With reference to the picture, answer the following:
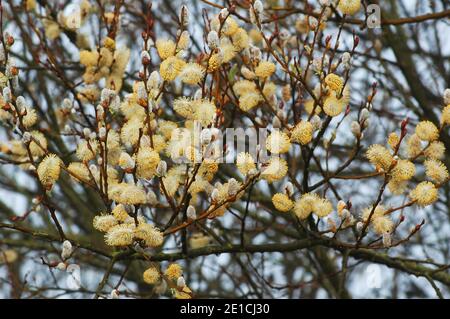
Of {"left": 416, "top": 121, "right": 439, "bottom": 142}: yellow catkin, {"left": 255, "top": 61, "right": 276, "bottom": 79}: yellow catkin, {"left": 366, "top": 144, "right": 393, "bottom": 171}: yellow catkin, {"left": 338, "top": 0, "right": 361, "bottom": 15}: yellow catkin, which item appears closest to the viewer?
{"left": 366, "top": 144, "right": 393, "bottom": 171}: yellow catkin

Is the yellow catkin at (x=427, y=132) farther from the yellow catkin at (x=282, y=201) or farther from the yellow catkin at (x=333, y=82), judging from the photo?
the yellow catkin at (x=282, y=201)

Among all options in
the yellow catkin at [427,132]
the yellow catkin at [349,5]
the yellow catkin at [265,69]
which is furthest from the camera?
the yellow catkin at [265,69]

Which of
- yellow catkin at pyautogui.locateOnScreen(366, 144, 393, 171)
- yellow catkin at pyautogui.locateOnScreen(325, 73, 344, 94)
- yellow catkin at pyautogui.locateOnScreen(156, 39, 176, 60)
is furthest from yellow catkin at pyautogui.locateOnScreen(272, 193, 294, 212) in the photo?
yellow catkin at pyautogui.locateOnScreen(156, 39, 176, 60)

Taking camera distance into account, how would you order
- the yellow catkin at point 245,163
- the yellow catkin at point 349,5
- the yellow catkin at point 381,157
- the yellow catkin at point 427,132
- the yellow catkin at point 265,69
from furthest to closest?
the yellow catkin at point 265,69, the yellow catkin at point 349,5, the yellow catkin at point 427,132, the yellow catkin at point 381,157, the yellow catkin at point 245,163

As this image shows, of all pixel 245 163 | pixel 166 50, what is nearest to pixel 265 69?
pixel 166 50

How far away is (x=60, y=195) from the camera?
6.43 meters

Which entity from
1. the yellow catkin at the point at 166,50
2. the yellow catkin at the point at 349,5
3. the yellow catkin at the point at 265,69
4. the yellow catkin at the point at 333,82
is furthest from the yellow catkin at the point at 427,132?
the yellow catkin at the point at 166,50

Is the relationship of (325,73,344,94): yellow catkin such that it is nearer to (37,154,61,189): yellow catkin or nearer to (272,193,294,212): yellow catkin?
(272,193,294,212): yellow catkin

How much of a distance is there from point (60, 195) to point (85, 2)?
2523mm

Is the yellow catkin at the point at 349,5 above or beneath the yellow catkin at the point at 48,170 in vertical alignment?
above

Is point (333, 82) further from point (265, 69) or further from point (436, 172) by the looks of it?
point (436, 172)

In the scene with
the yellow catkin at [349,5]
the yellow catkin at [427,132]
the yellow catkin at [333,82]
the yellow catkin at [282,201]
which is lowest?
the yellow catkin at [282,201]
